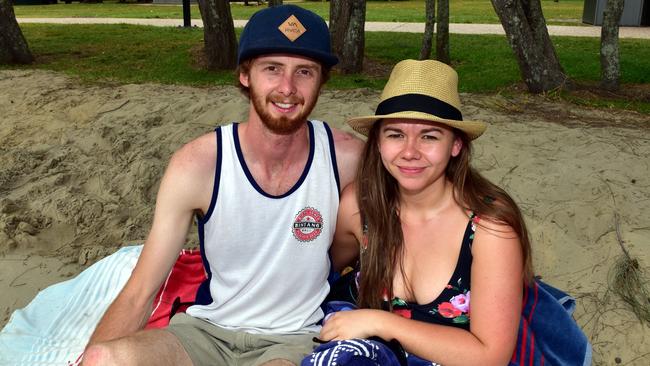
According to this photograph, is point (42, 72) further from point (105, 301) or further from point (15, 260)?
point (105, 301)

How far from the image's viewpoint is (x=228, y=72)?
8.88 metres

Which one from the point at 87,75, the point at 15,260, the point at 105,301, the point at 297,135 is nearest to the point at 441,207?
the point at 297,135

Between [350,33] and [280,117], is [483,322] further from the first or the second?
[350,33]

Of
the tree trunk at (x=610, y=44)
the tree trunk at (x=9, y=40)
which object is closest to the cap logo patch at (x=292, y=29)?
the tree trunk at (x=610, y=44)

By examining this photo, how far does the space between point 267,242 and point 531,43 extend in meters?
5.28

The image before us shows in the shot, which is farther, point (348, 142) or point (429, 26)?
point (429, 26)

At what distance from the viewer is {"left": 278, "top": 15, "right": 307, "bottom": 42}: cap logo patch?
2561 millimetres

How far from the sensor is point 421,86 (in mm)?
2426

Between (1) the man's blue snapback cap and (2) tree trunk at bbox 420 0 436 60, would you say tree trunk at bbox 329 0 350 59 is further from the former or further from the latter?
(1) the man's blue snapback cap

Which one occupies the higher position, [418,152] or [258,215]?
[418,152]

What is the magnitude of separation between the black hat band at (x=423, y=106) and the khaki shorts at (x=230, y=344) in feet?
3.16

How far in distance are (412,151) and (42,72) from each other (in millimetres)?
7777

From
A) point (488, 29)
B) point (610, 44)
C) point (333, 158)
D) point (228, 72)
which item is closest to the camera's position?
point (333, 158)

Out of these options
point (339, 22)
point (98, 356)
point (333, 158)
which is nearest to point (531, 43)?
point (339, 22)
